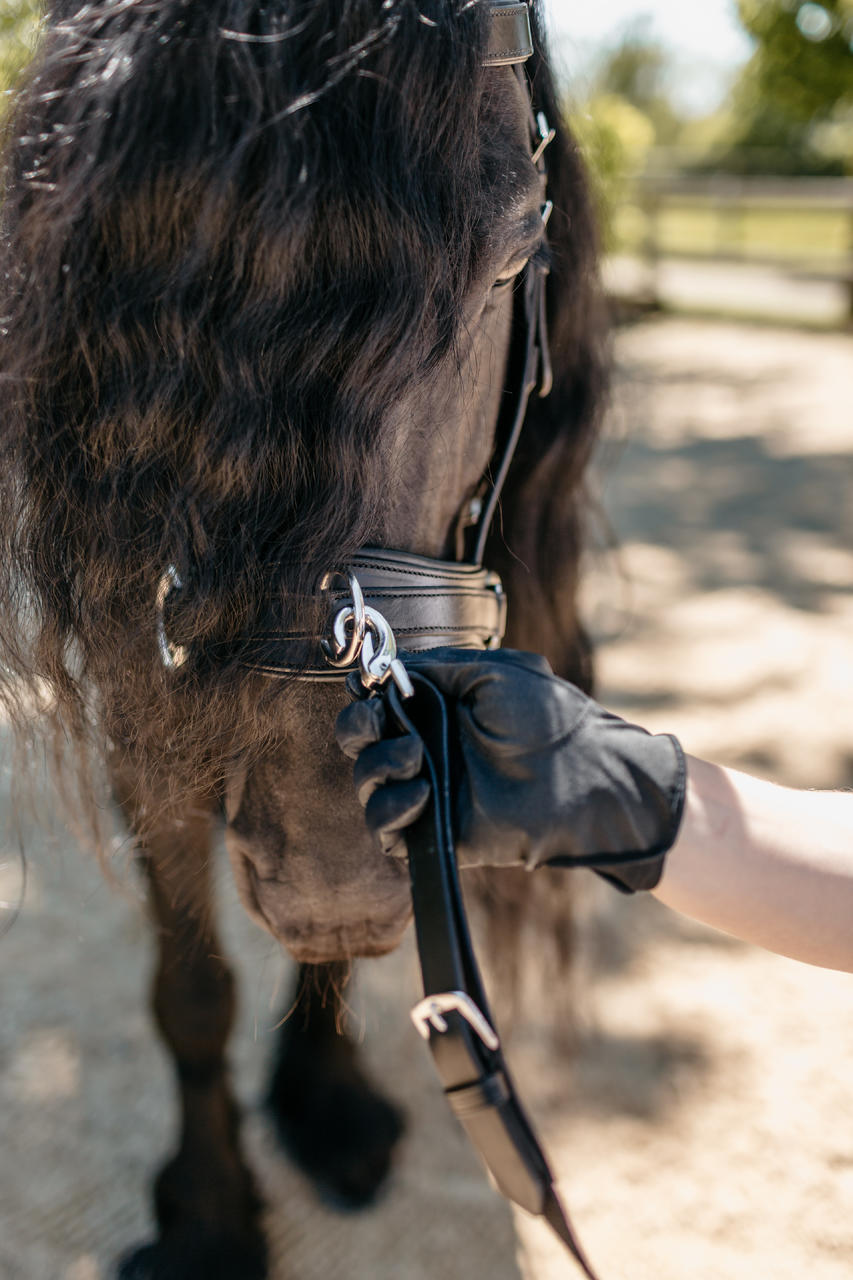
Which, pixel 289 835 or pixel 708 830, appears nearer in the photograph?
pixel 708 830

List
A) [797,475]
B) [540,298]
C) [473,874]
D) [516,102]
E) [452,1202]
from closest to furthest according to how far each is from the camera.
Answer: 1. [516,102]
2. [540,298]
3. [452,1202]
4. [473,874]
5. [797,475]


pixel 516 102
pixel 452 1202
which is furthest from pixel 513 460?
pixel 452 1202

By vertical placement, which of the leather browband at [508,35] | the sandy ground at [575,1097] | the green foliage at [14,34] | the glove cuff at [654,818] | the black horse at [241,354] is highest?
the green foliage at [14,34]

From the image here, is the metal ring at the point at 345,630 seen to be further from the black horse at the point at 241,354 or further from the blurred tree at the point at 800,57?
the blurred tree at the point at 800,57

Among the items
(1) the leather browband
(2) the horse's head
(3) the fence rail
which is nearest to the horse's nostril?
(2) the horse's head

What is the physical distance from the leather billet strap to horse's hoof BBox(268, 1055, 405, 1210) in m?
0.81

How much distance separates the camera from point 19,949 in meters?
1.80

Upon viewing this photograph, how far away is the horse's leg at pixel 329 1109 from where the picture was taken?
4.38 feet

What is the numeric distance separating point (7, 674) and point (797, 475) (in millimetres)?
4233

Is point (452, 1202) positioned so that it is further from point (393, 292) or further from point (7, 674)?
point (393, 292)

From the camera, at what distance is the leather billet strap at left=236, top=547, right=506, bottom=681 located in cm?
76

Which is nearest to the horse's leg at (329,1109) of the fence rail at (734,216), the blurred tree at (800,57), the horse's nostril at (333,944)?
the horse's nostril at (333,944)

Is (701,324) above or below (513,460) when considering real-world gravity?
below

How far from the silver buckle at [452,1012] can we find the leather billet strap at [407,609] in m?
0.27
